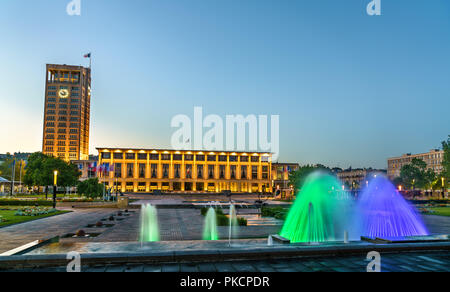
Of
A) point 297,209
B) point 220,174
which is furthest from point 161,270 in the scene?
point 220,174

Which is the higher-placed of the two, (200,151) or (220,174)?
(200,151)

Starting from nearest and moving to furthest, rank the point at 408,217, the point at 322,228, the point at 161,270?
the point at 161,270 → the point at 322,228 → the point at 408,217

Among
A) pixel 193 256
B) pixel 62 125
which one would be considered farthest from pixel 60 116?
pixel 193 256

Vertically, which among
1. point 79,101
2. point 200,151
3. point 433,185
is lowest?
point 433,185

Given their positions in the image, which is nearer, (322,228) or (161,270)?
(161,270)

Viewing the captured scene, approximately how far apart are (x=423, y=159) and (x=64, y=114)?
19646cm

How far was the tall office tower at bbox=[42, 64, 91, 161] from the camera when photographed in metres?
174

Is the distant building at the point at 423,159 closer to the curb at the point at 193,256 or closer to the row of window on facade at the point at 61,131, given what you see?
the curb at the point at 193,256

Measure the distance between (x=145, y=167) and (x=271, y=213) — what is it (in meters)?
93.5

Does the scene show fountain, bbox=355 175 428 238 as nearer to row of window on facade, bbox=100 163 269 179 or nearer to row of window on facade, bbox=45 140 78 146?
row of window on facade, bbox=100 163 269 179

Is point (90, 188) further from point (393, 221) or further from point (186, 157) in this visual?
point (186, 157)

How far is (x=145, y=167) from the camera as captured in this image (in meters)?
117
